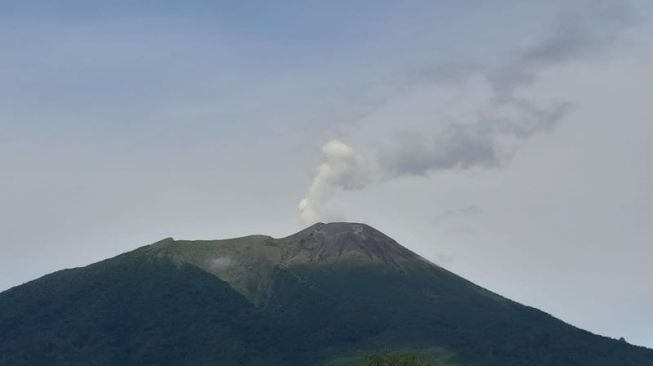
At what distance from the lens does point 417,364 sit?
387ft

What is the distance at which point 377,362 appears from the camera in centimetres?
11719

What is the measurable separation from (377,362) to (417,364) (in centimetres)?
439
